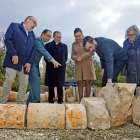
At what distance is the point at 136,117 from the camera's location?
2.69 m

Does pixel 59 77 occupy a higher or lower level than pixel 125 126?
higher

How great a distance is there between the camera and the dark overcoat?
3121 mm

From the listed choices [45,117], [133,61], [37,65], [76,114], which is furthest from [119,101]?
[37,65]

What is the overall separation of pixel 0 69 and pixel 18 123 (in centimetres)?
972

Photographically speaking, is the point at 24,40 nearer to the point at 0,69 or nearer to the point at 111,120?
the point at 111,120

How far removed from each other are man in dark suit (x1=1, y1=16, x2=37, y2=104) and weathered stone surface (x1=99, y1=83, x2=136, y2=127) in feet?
5.16

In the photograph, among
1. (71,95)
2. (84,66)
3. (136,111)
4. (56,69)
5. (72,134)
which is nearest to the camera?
(72,134)

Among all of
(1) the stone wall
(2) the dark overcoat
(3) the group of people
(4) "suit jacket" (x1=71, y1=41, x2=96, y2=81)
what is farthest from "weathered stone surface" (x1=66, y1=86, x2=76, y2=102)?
(1) the stone wall

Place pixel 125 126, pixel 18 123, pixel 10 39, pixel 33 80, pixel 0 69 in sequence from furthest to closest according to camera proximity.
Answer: pixel 0 69, pixel 33 80, pixel 10 39, pixel 125 126, pixel 18 123

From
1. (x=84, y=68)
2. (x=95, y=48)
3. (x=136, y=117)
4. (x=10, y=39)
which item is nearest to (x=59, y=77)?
(x=84, y=68)

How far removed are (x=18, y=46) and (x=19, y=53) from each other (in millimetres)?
126

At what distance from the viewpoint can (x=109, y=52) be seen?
3314 millimetres

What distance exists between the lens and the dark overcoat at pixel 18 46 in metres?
3.12

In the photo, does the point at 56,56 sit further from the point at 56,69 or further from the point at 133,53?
the point at 133,53
